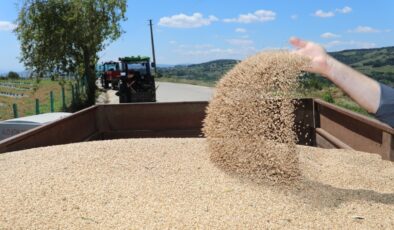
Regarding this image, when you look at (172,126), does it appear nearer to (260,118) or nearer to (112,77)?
(260,118)

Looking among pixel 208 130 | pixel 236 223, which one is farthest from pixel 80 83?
pixel 236 223

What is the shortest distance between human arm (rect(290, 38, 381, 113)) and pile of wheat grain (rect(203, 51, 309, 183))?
70 centimetres

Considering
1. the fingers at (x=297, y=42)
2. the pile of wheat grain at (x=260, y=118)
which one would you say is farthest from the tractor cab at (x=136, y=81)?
the fingers at (x=297, y=42)

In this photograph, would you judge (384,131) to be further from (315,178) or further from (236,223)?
(236,223)

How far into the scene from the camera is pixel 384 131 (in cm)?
474

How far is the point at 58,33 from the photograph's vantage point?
853 inches

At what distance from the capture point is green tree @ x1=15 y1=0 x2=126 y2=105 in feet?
71.9

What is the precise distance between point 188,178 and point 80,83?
70.1 ft

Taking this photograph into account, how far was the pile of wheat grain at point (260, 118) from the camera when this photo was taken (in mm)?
4422

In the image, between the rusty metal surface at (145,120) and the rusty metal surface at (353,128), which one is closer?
the rusty metal surface at (353,128)

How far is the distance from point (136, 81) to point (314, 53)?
13.5 meters

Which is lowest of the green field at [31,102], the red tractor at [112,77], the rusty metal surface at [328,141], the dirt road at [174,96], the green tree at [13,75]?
the dirt road at [174,96]

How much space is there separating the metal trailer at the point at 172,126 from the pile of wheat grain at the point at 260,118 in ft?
3.51

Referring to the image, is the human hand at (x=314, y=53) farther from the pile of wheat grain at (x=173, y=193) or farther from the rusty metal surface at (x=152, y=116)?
the rusty metal surface at (x=152, y=116)
